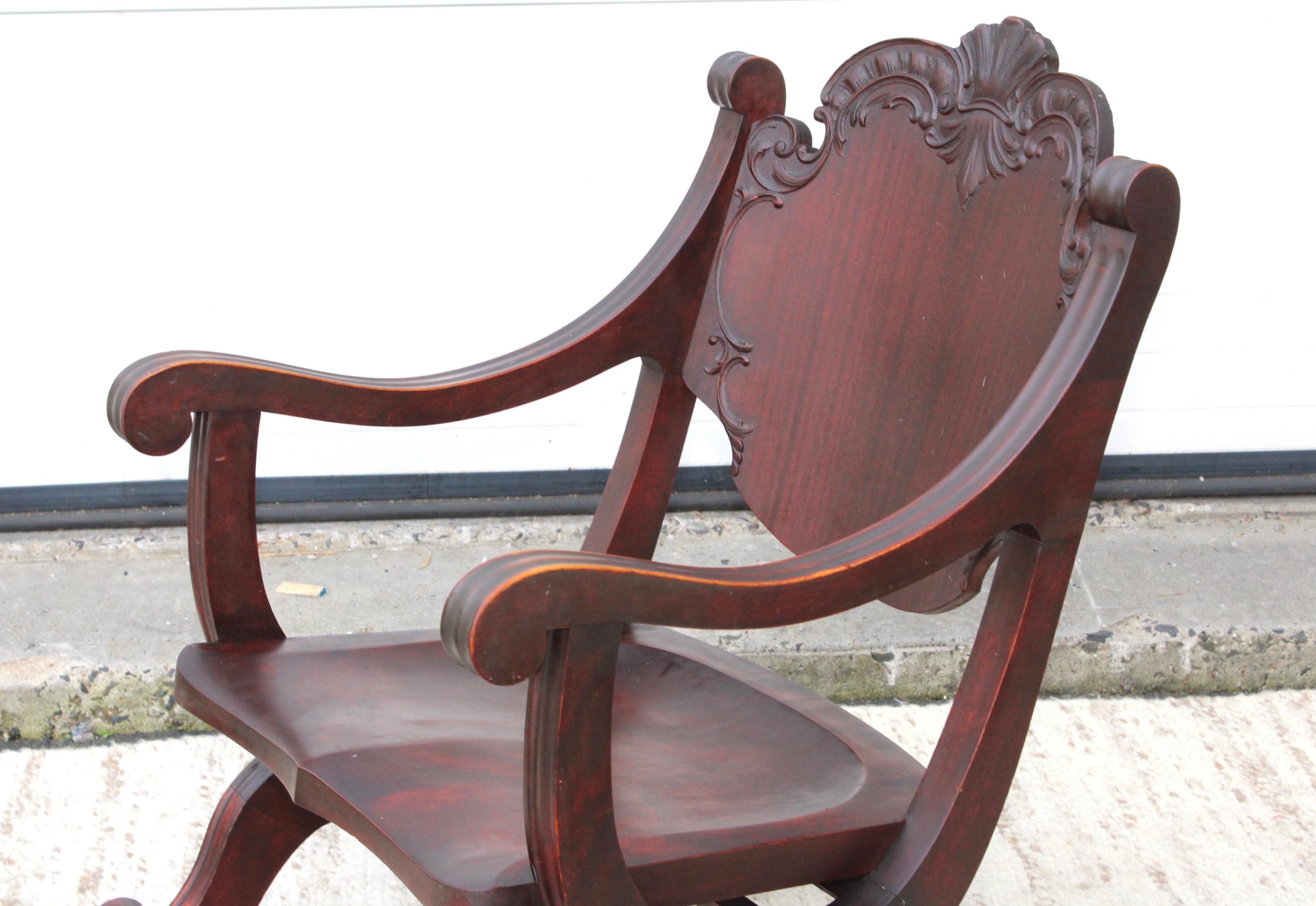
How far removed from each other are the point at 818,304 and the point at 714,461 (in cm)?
110

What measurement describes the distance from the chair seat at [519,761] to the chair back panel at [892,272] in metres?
0.19

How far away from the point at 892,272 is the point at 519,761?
54 cm

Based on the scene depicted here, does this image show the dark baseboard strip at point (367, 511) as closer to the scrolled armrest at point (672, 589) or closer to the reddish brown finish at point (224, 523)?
the reddish brown finish at point (224, 523)

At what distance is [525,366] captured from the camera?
1222 mm

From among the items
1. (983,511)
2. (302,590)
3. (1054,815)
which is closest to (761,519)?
(983,511)

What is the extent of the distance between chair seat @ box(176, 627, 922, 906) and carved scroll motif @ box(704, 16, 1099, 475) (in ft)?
0.82

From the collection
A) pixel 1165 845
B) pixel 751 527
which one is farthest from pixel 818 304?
pixel 751 527

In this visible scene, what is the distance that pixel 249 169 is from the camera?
81.6 inches

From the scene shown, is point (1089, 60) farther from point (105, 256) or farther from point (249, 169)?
point (105, 256)

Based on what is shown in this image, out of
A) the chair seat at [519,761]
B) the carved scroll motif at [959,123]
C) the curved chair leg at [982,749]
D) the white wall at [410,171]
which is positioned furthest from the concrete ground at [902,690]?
the carved scroll motif at [959,123]

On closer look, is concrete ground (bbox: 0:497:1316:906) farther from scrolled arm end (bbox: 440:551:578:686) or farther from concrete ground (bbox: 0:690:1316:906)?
scrolled arm end (bbox: 440:551:578:686)

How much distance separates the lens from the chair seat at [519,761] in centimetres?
89

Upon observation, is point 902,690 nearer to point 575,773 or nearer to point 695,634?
point 695,634

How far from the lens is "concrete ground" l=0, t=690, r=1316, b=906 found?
5.11ft
